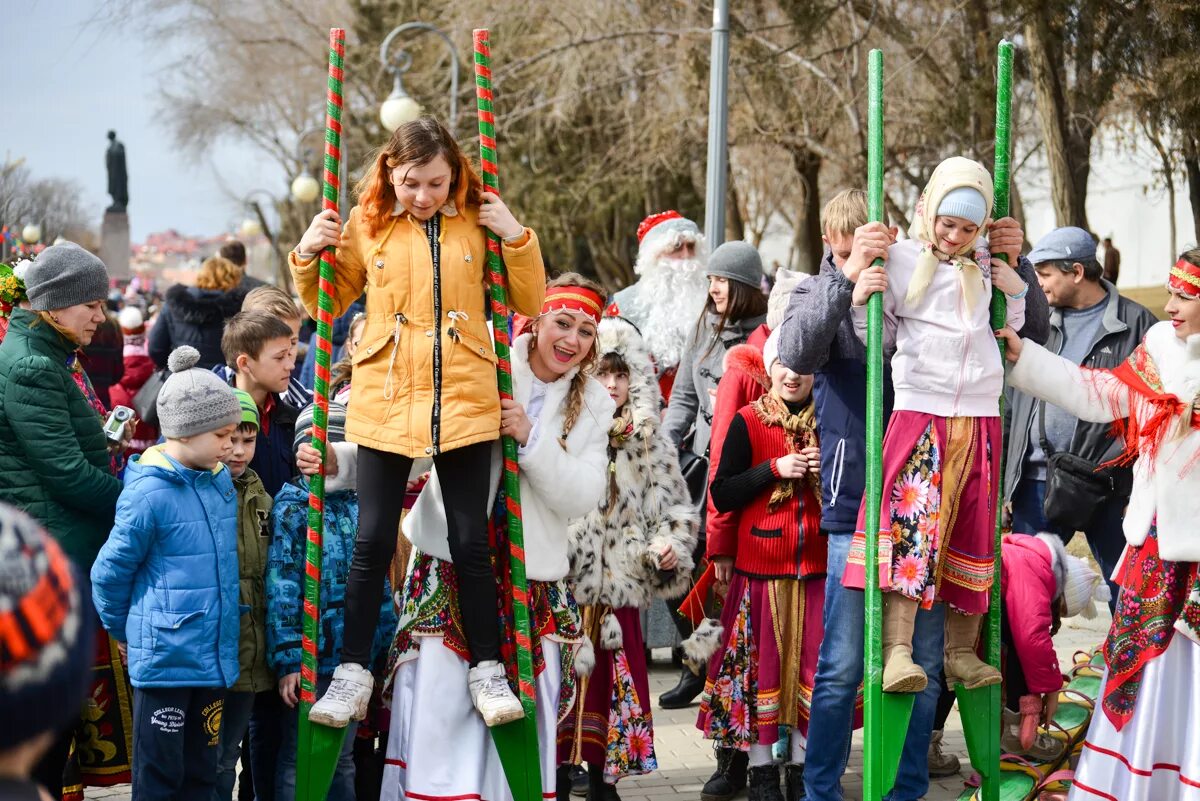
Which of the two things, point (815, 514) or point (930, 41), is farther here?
point (930, 41)

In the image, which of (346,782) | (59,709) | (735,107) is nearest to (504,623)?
(346,782)

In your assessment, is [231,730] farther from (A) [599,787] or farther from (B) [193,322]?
(B) [193,322]

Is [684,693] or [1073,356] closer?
[1073,356]

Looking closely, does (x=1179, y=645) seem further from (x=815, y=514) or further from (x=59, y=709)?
(x=59, y=709)

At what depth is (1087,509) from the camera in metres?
5.81

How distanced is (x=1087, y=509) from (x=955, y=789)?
135 cm

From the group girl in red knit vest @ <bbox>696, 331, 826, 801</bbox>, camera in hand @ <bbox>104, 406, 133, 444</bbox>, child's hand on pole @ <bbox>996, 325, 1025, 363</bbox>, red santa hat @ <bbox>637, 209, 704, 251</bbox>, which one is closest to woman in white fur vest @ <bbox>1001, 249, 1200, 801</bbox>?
child's hand on pole @ <bbox>996, 325, 1025, 363</bbox>

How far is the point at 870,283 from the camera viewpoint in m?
4.06

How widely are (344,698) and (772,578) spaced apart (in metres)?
1.79

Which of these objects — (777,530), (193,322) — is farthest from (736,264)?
(193,322)

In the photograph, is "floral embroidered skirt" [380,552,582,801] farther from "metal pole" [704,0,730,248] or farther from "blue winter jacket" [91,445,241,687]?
"metal pole" [704,0,730,248]

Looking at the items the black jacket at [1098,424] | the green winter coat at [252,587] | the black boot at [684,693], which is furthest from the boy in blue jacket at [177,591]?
the black jacket at [1098,424]

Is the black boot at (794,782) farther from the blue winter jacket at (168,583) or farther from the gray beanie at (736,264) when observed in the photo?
the blue winter jacket at (168,583)

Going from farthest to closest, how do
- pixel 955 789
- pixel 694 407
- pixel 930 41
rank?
1. pixel 930 41
2. pixel 694 407
3. pixel 955 789
